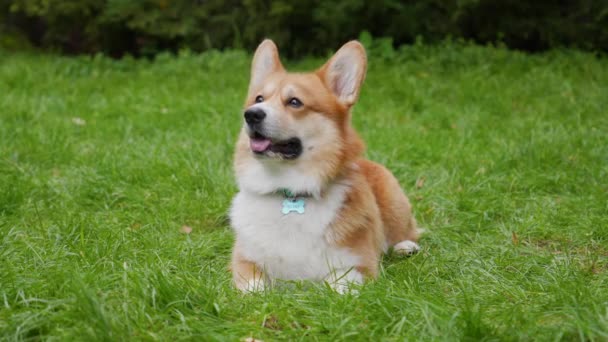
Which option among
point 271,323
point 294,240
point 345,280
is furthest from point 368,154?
point 271,323

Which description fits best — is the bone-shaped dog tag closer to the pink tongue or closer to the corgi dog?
the corgi dog

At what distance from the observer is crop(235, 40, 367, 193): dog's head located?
321 cm

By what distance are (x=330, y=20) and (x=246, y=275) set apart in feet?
23.4

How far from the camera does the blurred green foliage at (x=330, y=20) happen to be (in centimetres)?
980

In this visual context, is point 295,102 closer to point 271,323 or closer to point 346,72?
point 346,72

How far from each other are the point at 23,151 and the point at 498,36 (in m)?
7.55

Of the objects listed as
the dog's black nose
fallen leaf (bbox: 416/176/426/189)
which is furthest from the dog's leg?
fallen leaf (bbox: 416/176/426/189)

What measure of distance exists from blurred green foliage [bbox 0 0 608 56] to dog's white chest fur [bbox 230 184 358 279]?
6786 millimetres

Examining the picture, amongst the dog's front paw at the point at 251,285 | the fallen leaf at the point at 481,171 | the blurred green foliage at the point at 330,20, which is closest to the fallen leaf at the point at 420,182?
the fallen leaf at the point at 481,171

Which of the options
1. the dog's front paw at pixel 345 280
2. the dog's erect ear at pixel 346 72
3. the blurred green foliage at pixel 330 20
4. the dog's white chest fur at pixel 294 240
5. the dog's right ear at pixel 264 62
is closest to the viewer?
the dog's front paw at pixel 345 280

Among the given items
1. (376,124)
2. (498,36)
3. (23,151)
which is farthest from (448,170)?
(498,36)

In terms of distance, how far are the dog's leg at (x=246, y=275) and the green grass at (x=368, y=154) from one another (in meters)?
0.13

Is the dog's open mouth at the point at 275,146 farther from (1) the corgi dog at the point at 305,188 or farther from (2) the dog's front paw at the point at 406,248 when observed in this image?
(2) the dog's front paw at the point at 406,248

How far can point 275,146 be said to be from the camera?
10.6 ft
